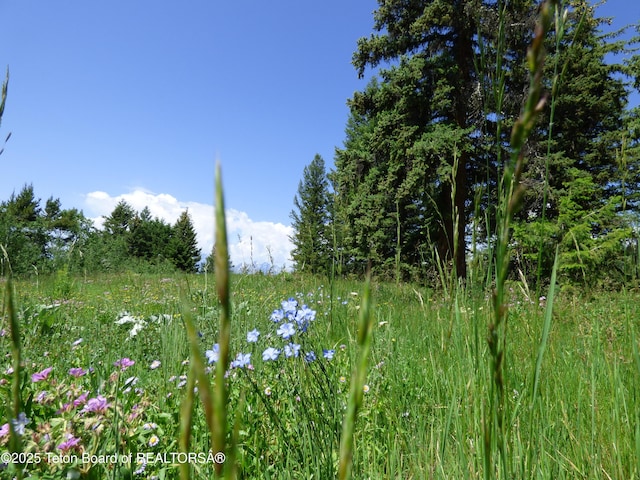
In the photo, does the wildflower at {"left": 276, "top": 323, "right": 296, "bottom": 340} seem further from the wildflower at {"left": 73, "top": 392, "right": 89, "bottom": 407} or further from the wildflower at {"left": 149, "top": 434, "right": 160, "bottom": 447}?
the wildflower at {"left": 73, "top": 392, "right": 89, "bottom": 407}

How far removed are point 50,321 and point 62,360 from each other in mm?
829

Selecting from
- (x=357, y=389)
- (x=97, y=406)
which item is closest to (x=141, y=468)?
(x=97, y=406)

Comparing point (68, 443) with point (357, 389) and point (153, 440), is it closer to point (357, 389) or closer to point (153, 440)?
point (153, 440)

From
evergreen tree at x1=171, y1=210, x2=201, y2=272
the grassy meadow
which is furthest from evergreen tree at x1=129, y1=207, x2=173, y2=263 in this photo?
the grassy meadow

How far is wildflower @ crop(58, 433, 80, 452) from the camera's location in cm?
94

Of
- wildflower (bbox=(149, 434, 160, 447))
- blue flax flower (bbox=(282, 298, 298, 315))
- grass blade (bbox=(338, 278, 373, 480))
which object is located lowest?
wildflower (bbox=(149, 434, 160, 447))

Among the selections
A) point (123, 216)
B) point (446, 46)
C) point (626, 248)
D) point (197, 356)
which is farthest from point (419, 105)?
point (123, 216)

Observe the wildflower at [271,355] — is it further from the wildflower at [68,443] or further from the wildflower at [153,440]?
the wildflower at [68,443]

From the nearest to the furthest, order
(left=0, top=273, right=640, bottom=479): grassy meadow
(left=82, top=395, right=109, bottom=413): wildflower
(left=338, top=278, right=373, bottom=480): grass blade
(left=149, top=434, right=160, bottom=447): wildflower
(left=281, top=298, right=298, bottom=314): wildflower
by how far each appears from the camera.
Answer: (left=338, top=278, right=373, bottom=480): grass blade
(left=0, top=273, right=640, bottom=479): grassy meadow
(left=82, top=395, right=109, bottom=413): wildflower
(left=149, top=434, right=160, bottom=447): wildflower
(left=281, top=298, right=298, bottom=314): wildflower

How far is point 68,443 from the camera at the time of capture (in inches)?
37.1

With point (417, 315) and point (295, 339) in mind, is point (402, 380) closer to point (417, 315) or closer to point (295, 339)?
point (295, 339)

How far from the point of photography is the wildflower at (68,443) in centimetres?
94

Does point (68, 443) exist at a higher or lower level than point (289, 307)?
lower

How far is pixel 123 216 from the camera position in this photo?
149 feet
